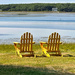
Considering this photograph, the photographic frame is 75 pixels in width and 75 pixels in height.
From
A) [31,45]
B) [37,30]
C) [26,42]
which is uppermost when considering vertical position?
[26,42]

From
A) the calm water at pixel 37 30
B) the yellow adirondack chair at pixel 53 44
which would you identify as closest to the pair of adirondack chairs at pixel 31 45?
the yellow adirondack chair at pixel 53 44

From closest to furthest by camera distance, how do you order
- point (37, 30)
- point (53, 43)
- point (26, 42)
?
point (26, 42), point (53, 43), point (37, 30)

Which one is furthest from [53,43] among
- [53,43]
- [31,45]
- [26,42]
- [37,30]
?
[37,30]

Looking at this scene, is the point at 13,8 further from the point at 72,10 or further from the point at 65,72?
the point at 65,72

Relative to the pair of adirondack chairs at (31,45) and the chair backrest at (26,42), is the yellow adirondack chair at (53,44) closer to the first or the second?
the pair of adirondack chairs at (31,45)

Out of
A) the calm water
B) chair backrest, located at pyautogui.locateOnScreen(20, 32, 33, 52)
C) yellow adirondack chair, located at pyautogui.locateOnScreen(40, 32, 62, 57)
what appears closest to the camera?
chair backrest, located at pyautogui.locateOnScreen(20, 32, 33, 52)

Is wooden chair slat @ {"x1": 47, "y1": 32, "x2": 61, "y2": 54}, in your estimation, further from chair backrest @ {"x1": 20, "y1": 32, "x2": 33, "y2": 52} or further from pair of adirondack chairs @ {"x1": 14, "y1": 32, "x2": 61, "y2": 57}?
chair backrest @ {"x1": 20, "y1": 32, "x2": 33, "y2": 52}

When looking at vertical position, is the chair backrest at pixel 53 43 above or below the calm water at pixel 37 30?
above

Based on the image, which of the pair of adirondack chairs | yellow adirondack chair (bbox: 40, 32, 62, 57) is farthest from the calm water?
yellow adirondack chair (bbox: 40, 32, 62, 57)

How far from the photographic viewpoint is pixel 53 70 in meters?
8.31

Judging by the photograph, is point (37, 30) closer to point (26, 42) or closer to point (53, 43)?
point (53, 43)

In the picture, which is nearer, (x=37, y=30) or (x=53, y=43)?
(x=53, y=43)

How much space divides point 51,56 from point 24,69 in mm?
3625

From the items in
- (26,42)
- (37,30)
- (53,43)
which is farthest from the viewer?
(37,30)
